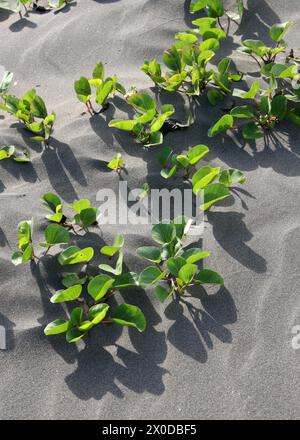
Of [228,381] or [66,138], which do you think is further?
[66,138]

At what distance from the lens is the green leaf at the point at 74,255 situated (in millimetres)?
1831

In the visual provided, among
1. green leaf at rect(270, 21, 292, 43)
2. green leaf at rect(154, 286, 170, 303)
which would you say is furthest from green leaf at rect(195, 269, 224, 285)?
green leaf at rect(270, 21, 292, 43)

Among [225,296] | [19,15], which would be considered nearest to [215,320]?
[225,296]

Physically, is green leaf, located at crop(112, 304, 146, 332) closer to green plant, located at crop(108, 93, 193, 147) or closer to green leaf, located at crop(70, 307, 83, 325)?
green leaf, located at crop(70, 307, 83, 325)

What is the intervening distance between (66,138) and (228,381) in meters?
1.24

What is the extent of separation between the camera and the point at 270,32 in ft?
8.27

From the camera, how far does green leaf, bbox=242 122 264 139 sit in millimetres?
2246

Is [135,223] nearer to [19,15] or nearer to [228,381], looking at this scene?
[228,381]

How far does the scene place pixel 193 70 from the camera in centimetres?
237

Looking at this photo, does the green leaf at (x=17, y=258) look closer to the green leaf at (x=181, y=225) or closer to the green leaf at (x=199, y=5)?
the green leaf at (x=181, y=225)

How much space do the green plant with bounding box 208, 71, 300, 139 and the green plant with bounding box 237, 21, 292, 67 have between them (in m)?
0.13

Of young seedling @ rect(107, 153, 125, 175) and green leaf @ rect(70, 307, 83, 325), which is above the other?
young seedling @ rect(107, 153, 125, 175)

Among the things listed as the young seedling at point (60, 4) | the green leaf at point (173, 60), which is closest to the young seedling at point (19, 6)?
the young seedling at point (60, 4)

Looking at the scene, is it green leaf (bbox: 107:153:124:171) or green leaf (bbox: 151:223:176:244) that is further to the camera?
green leaf (bbox: 107:153:124:171)
